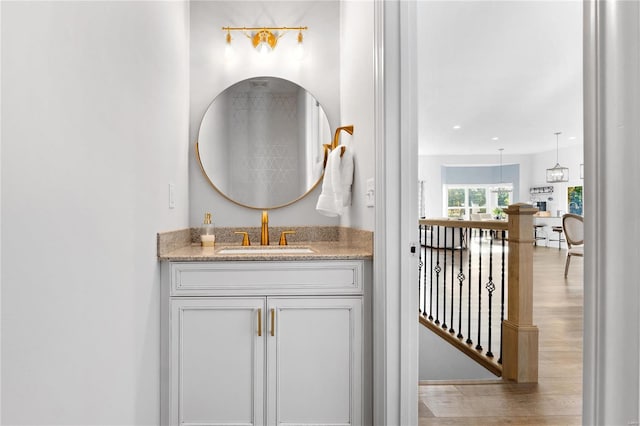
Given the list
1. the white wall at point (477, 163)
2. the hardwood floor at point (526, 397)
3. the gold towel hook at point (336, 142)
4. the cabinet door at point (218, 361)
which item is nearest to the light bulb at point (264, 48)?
the gold towel hook at point (336, 142)

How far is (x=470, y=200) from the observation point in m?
12.0

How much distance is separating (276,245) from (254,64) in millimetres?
1114

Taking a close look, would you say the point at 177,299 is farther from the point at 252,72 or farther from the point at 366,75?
the point at 252,72

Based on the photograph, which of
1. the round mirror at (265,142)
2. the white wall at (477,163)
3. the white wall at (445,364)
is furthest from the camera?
the white wall at (477,163)

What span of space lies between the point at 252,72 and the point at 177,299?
1438mm

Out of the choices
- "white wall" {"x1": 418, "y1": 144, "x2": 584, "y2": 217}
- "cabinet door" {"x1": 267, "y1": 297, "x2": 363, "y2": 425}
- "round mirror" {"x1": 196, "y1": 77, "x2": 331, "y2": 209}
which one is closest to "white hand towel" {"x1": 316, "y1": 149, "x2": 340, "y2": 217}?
"round mirror" {"x1": 196, "y1": 77, "x2": 331, "y2": 209}

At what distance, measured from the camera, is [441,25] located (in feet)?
11.2

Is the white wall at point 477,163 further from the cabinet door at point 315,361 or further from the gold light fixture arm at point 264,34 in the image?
the cabinet door at point 315,361

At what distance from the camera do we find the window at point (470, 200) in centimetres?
1185

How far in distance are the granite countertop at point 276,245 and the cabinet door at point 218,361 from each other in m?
0.19

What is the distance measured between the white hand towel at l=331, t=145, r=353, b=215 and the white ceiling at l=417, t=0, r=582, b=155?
5.75 feet

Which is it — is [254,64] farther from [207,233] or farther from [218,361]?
[218,361]

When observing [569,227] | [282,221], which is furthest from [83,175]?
[569,227]

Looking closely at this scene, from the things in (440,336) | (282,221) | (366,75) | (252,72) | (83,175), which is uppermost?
→ (252,72)
